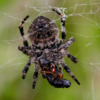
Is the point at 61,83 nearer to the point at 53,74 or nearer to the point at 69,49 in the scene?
the point at 53,74

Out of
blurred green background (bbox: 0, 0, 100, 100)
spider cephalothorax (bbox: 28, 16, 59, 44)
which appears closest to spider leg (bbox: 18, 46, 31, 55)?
spider cephalothorax (bbox: 28, 16, 59, 44)

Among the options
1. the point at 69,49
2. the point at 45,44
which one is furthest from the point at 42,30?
the point at 69,49

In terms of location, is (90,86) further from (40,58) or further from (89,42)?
(40,58)

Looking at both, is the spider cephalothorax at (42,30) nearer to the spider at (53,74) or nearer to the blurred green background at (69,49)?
the spider at (53,74)

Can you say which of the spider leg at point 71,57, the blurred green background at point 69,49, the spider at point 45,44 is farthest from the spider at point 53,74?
the blurred green background at point 69,49

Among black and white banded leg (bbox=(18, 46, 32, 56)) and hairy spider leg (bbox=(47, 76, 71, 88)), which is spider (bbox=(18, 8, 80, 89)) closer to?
black and white banded leg (bbox=(18, 46, 32, 56))

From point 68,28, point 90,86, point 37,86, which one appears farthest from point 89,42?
point 37,86
